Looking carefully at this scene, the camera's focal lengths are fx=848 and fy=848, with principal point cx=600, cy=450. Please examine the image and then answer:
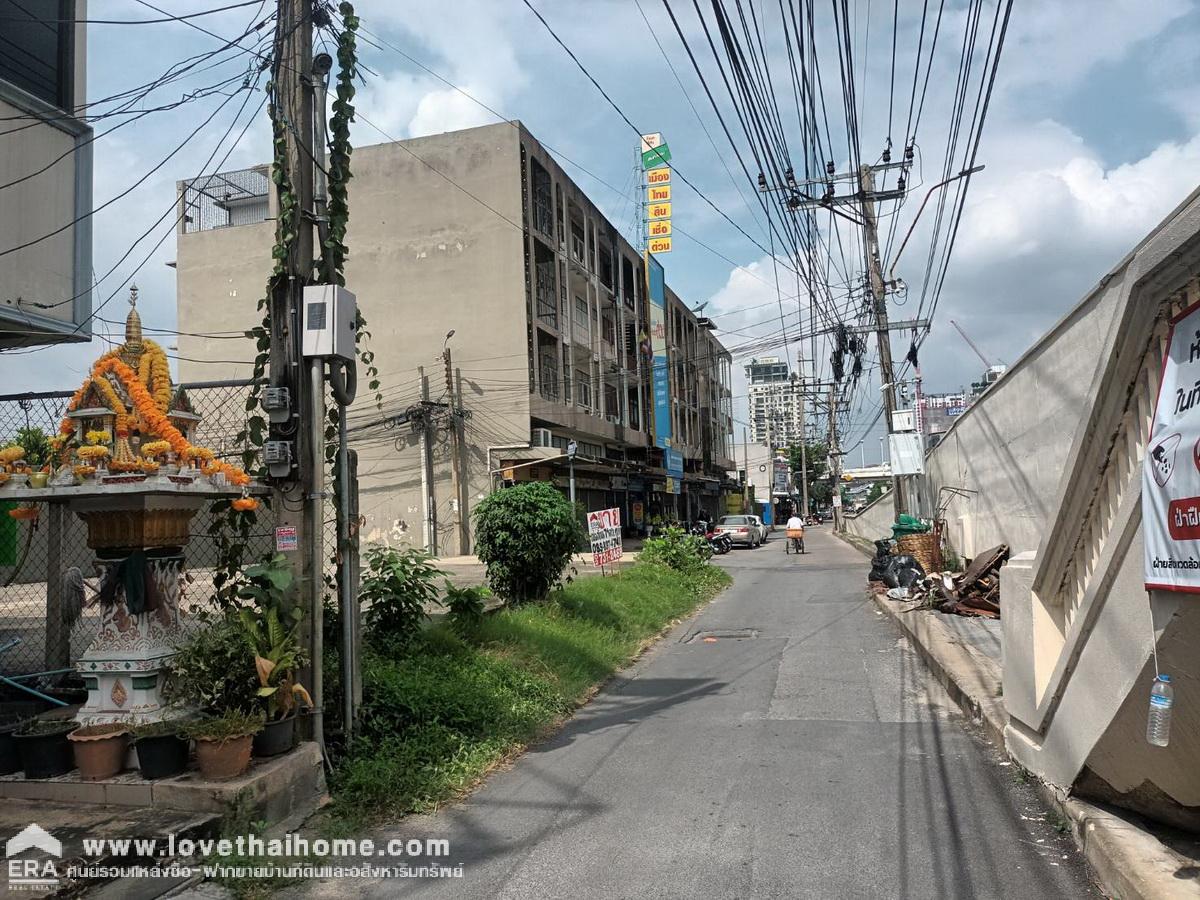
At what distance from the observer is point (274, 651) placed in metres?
5.11

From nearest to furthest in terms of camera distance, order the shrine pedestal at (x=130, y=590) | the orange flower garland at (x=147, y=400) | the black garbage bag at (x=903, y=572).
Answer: the shrine pedestal at (x=130, y=590) → the orange flower garland at (x=147, y=400) → the black garbage bag at (x=903, y=572)

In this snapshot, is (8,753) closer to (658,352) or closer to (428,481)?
(428,481)

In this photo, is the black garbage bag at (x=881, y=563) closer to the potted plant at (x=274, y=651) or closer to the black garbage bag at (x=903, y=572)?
the black garbage bag at (x=903, y=572)

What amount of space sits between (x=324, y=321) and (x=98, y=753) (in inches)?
113

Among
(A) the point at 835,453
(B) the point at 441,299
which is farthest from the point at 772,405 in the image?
(B) the point at 441,299

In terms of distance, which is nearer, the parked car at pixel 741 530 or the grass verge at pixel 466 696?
the grass verge at pixel 466 696

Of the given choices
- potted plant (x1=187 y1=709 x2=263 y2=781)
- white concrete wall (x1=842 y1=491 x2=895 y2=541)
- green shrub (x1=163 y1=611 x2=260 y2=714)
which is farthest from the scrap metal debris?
white concrete wall (x1=842 y1=491 x2=895 y2=541)

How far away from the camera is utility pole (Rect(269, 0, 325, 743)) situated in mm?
5578

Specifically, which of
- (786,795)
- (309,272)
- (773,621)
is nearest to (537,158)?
(773,621)

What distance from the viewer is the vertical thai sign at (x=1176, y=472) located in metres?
3.51

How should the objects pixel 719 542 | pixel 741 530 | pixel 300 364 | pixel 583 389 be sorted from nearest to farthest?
pixel 300 364 → pixel 719 542 → pixel 583 389 → pixel 741 530

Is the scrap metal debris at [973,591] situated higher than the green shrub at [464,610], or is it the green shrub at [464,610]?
the green shrub at [464,610]

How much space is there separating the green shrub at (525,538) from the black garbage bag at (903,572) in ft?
21.8

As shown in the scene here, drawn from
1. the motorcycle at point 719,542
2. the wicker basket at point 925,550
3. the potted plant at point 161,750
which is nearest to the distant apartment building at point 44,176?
the potted plant at point 161,750
